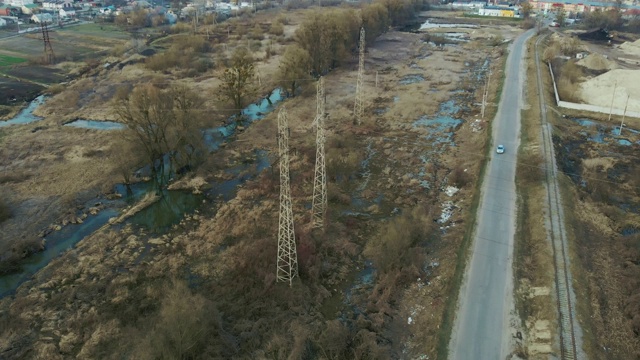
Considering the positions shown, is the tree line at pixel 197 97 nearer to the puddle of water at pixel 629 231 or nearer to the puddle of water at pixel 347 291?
the puddle of water at pixel 347 291

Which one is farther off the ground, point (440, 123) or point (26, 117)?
point (26, 117)

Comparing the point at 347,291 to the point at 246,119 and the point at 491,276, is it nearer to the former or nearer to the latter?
the point at 491,276

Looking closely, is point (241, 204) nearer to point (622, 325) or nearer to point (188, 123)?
point (188, 123)

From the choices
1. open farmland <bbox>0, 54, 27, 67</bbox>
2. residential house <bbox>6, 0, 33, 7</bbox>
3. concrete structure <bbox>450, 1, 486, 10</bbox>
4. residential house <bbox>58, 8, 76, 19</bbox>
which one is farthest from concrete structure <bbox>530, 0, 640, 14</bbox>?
residential house <bbox>6, 0, 33, 7</bbox>

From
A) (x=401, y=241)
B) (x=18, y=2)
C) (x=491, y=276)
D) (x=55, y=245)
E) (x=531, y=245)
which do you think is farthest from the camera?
(x=18, y=2)

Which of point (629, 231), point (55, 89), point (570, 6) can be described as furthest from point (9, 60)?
point (570, 6)

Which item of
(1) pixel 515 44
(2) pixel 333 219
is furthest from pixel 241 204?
(1) pixel 515 44
